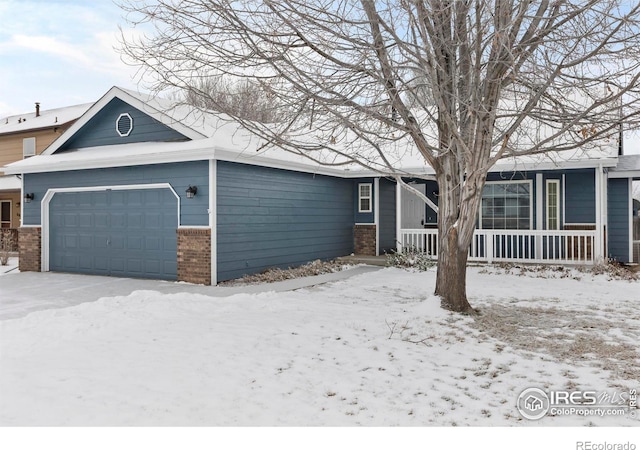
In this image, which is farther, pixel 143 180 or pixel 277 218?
pixel 277 218

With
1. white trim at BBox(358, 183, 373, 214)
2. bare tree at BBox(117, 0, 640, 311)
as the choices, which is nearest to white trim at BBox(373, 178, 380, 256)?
white trim at BBox(358, 183, 373, 214)

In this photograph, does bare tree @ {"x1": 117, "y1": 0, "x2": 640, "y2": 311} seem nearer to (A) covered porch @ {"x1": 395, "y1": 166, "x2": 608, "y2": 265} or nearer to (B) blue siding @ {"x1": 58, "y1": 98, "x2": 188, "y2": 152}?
(B) blue siding @ {"x1": 58, "y1": 98, "x2": 188, "y2": 152}

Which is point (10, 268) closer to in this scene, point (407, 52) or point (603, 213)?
point (407, 52)

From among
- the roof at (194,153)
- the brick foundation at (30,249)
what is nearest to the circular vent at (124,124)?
the roof at (194,153)

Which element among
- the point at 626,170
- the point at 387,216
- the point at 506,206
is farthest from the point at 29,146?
the point at 626,170

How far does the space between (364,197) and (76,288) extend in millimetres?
8622

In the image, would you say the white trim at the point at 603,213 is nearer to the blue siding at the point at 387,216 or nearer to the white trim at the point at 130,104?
the blue siding at the point at 387,216

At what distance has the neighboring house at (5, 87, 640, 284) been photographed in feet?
34.6

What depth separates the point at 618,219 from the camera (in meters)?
13.6

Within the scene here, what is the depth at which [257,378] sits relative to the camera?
15.2ft

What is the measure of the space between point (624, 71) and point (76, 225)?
11.8 metres

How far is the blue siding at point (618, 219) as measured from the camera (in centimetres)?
1349
